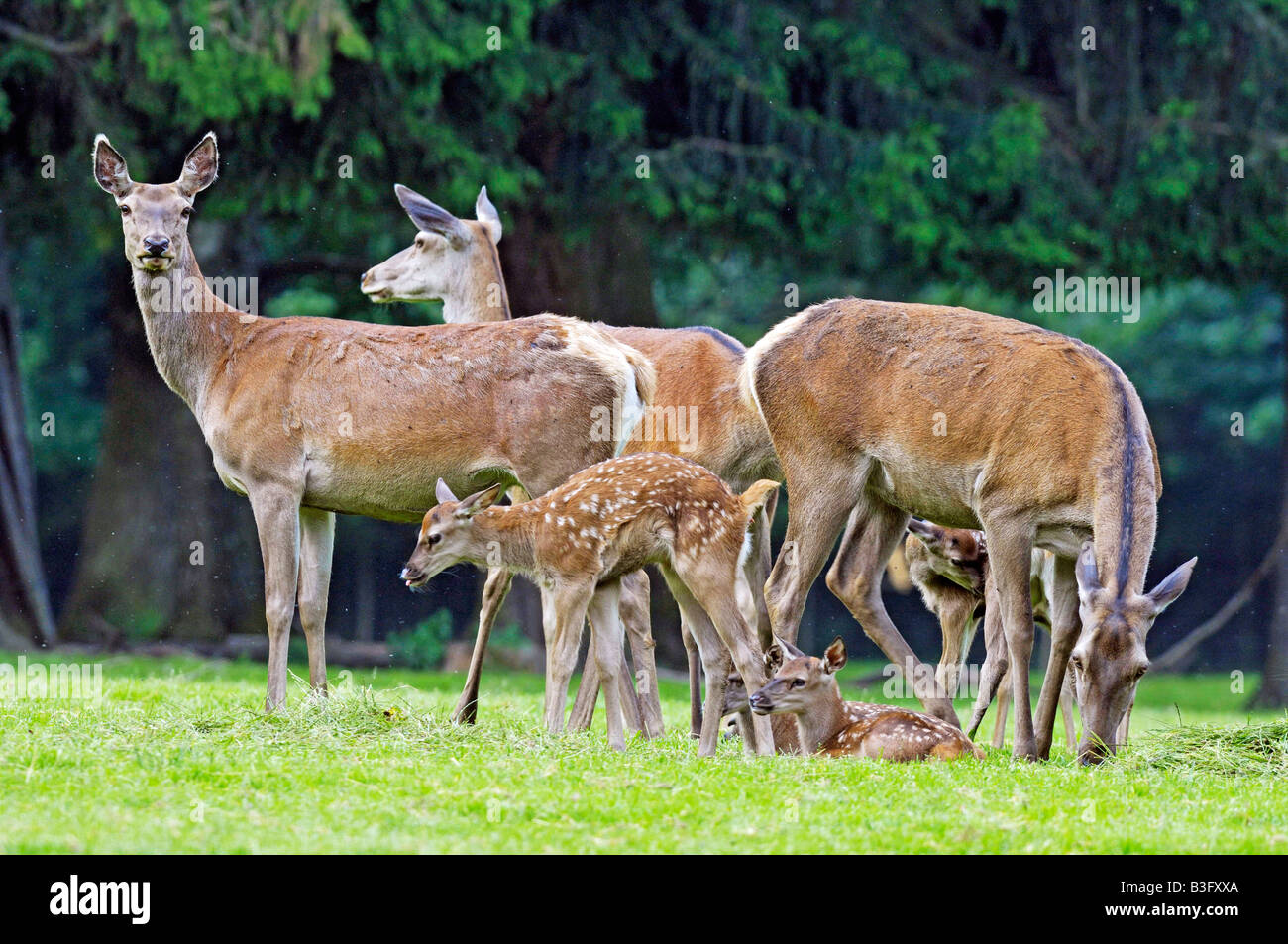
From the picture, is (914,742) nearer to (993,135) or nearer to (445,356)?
(445,356)

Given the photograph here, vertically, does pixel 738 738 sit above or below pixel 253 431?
below

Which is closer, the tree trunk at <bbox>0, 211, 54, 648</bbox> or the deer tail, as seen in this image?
the deer tail

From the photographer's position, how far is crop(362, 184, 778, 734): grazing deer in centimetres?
901

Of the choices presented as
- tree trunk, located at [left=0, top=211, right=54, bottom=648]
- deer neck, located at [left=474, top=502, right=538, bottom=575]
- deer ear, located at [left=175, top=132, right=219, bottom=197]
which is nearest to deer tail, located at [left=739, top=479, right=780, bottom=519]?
deer neck, located at [left=474, top=502, right=538, bottom=575]

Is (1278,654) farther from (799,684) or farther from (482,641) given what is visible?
(799,684)

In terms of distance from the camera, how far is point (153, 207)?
884 cm

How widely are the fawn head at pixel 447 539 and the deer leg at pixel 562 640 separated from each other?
1.79 ft

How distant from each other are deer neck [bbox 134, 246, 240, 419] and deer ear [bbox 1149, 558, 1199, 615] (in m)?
4.70

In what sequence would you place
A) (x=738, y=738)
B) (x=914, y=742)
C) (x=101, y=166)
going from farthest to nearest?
(x=101, y=166), (x=738, y=738), (x=914, y=742)

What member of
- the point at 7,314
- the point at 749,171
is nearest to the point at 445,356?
the point at 749,171

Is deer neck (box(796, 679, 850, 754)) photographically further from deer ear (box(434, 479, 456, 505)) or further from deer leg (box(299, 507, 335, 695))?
deer leg (box(299, 507, 335, 695))

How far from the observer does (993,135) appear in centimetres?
1631

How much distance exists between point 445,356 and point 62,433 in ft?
53.6

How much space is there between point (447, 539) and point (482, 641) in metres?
0.91
